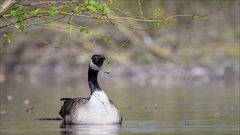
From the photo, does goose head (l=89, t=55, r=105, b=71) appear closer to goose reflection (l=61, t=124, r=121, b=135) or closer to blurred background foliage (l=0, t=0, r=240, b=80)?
goose reflection (l=61, t=124, r=121, b=135)

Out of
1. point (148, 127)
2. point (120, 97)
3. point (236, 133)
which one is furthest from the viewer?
Result: point (120, 97)

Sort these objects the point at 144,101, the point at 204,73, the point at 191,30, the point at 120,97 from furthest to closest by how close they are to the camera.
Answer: the point at 191,30
the point at 204,73
the point at 120,97
the point at 144,101

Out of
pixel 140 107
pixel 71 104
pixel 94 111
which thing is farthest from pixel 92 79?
pixel 140 107

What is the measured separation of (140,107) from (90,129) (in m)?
4.83

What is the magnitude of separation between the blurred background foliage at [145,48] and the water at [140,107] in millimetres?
2281

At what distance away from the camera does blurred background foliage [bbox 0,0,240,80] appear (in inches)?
1105

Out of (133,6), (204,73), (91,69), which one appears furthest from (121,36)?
(91,69)

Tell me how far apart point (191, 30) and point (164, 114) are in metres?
15.9

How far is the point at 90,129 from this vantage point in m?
12.1

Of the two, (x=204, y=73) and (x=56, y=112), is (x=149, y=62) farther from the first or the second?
(x=56, y=112)

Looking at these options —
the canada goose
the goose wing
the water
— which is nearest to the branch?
A: the water

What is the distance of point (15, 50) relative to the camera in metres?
31.0

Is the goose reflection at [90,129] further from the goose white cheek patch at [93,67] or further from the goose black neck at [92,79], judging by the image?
the goose white cheek patch at [93,67]

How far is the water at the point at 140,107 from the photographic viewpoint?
12164mm
